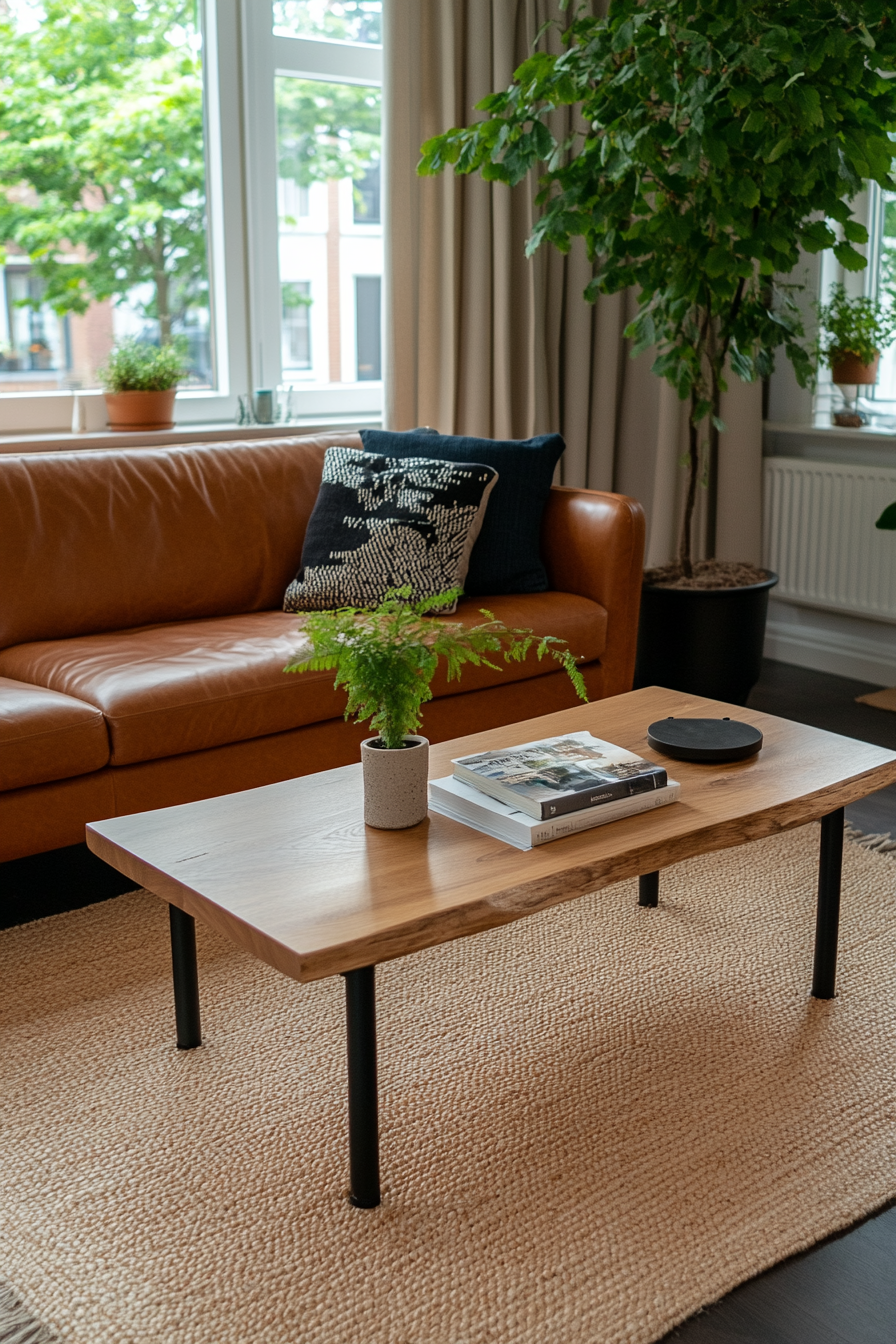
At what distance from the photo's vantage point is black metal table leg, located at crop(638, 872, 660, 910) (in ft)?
7.70

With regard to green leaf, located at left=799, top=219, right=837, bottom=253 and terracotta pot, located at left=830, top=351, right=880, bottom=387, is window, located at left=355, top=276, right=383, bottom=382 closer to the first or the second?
terracotta pot, located at left=830, top=351, right=880, bottom=387

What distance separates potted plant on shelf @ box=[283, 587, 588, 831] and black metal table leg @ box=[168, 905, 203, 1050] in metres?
0.34

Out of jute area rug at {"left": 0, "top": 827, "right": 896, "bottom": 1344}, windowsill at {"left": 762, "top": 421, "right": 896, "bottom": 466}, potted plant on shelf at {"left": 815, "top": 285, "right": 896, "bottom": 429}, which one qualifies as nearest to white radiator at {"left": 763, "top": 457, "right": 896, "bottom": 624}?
windowsill at {"left": 762, "top": 421, "right": 896, "bottom": 466}

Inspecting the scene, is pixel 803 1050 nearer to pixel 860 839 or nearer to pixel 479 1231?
pixel 479 1231

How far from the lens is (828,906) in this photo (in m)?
2.00

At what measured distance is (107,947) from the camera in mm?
2217

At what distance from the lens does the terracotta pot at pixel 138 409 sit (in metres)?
3.33

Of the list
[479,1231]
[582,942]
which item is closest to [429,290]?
[582,942]

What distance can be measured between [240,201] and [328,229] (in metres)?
0.32

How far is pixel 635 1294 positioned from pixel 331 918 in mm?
531

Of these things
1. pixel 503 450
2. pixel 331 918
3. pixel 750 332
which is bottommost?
pixel 331 918

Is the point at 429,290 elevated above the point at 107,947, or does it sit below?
above

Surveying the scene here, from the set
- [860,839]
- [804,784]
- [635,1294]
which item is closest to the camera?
[635,1294]

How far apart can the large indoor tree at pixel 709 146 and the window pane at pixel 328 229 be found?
2.54 ft
